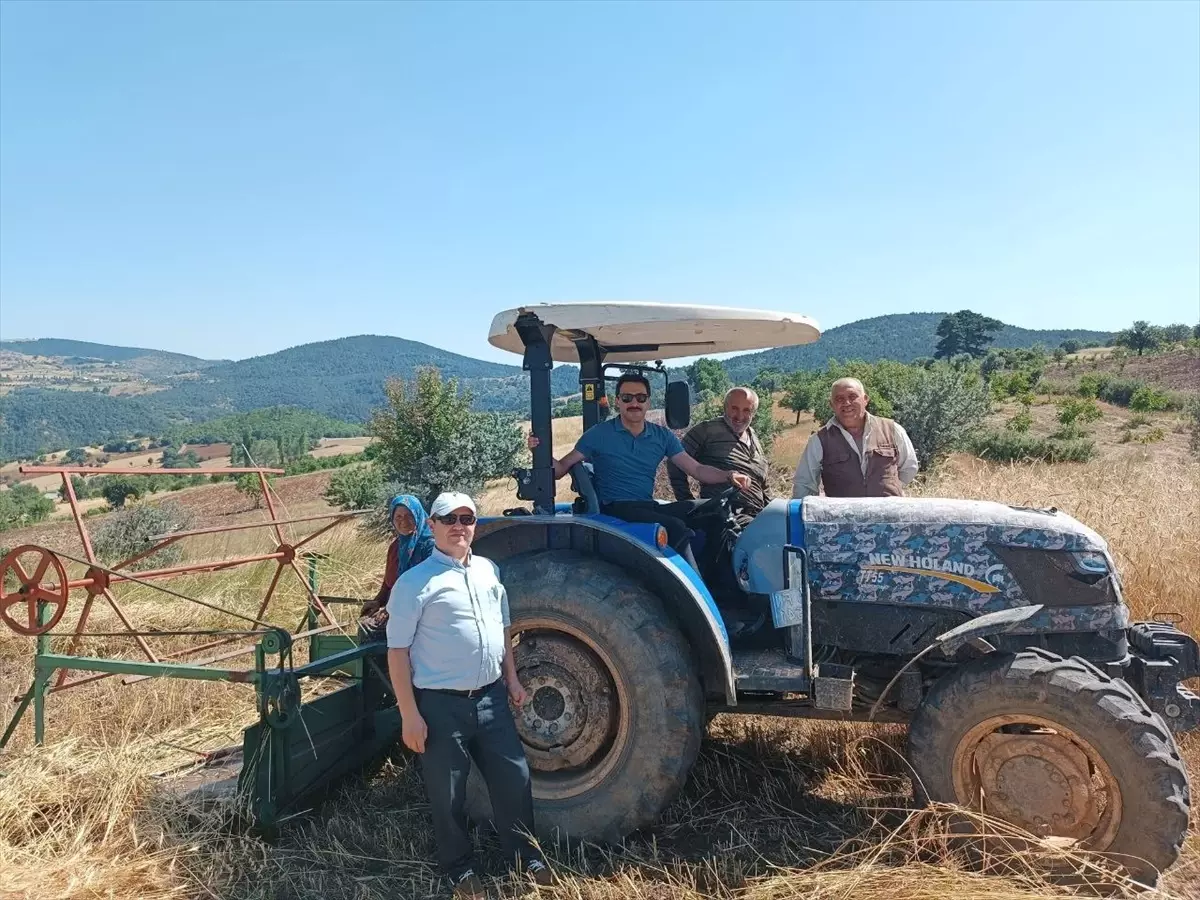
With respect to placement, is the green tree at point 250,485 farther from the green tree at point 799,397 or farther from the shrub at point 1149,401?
the shrub at point 1149,401

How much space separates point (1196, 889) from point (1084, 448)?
16.9 m

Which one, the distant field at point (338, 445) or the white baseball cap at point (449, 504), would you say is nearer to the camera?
the white baseball cap at point (449, 504)

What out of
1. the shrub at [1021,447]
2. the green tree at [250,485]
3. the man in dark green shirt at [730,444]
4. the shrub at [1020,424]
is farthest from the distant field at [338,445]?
the man in dark green shirt at [730,444]

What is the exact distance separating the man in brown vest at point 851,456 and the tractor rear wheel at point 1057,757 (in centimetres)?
160

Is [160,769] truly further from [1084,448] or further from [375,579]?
[1084,448]

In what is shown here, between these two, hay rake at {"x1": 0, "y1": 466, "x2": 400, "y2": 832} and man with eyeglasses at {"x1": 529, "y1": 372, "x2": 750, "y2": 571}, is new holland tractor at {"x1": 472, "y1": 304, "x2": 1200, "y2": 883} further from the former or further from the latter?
hay rake at {"x1": 0, "y1": 466, "x2": 400, "y2": 832}

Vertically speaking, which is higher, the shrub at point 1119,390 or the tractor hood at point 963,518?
the shrub at point 1119,390

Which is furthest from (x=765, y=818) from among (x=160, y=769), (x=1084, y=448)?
(x=1084, y=448)

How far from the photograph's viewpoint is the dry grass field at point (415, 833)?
2955mm

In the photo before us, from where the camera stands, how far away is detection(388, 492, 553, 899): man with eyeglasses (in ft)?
9.95

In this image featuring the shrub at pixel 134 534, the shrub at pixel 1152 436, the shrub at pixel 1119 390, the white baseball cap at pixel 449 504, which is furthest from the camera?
the shrub at pixel 1119 390

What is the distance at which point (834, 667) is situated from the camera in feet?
10.9

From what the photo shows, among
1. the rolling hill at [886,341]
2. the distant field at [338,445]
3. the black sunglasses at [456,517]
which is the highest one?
the rolling hill at [886,341]

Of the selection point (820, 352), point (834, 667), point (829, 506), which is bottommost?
point (834, 667)
